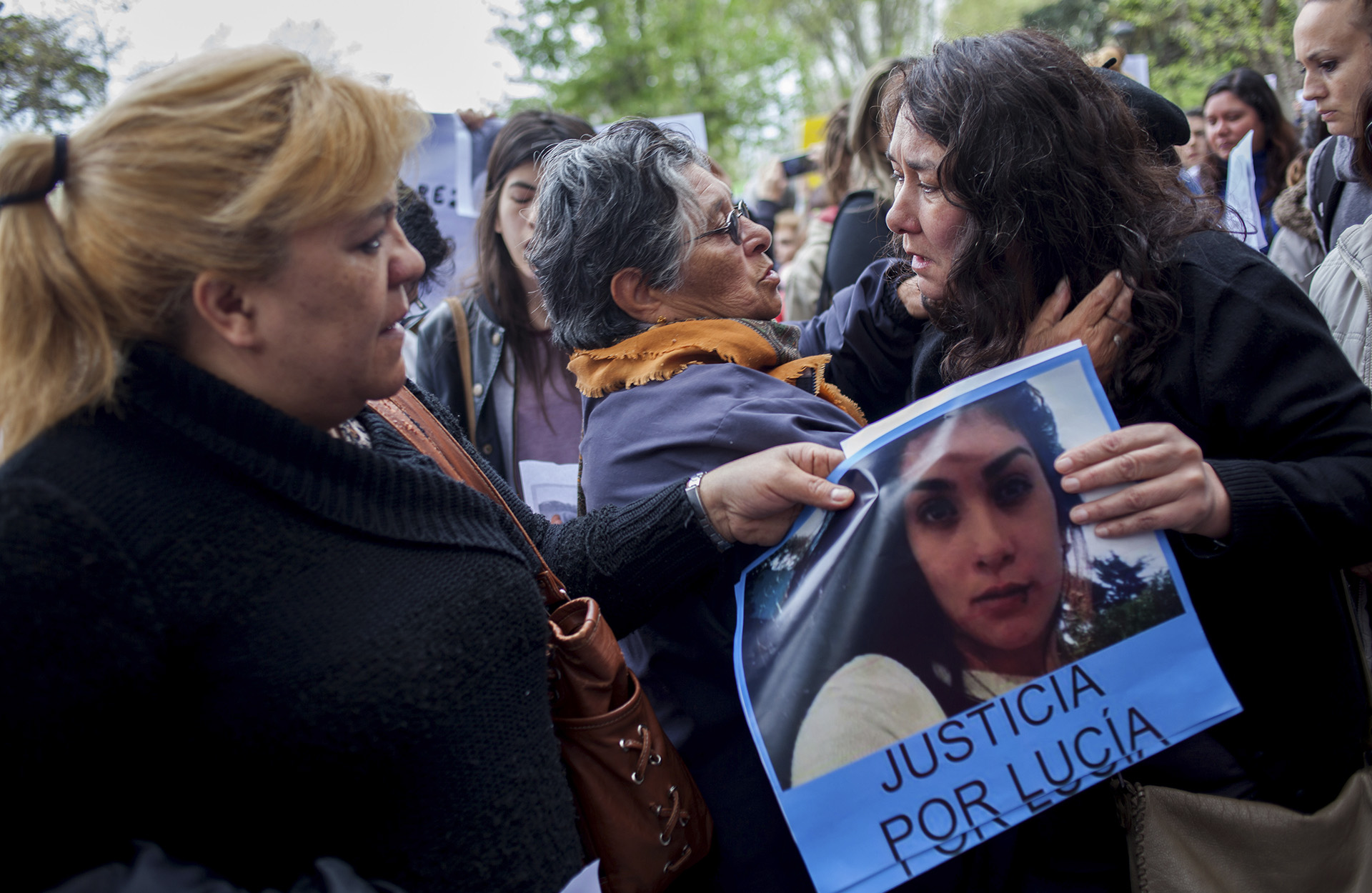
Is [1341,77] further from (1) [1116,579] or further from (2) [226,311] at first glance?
(2) [226,311]

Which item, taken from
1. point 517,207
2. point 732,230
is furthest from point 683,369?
point 517,207

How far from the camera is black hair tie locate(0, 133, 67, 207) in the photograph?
1.18 meters

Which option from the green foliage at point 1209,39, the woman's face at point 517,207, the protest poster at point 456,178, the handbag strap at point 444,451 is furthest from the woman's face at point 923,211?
the green foliage at point 1209,39

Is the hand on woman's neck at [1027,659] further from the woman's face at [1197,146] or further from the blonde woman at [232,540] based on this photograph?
the woman's face at [1197,146]

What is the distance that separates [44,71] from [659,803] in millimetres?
2471

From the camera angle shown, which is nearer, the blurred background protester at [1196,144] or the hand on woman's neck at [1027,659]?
the hand on woman's neck at [1027,659]

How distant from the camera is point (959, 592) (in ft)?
4.63

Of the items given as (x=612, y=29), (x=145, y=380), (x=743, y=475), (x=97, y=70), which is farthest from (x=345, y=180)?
(x=612, y=29)

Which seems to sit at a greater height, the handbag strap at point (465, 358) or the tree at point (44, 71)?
the tree at point (44, 71)

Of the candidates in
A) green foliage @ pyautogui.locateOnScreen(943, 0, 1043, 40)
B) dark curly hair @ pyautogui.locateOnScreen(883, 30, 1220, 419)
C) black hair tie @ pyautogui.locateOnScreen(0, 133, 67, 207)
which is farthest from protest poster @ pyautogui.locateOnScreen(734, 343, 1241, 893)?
green foliage @ pyautogui.locateOnScreen(943, 0, 1043, 40)

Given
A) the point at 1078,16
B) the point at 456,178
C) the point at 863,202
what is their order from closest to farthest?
the point at 863,202 < the point at 456,178 < the point at 1078,16

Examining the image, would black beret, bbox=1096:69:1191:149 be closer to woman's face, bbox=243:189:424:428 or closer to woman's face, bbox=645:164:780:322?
woman's face, bbox=645:164:780:322

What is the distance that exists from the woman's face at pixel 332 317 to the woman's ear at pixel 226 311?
0.03ft

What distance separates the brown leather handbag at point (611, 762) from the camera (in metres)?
1.55
